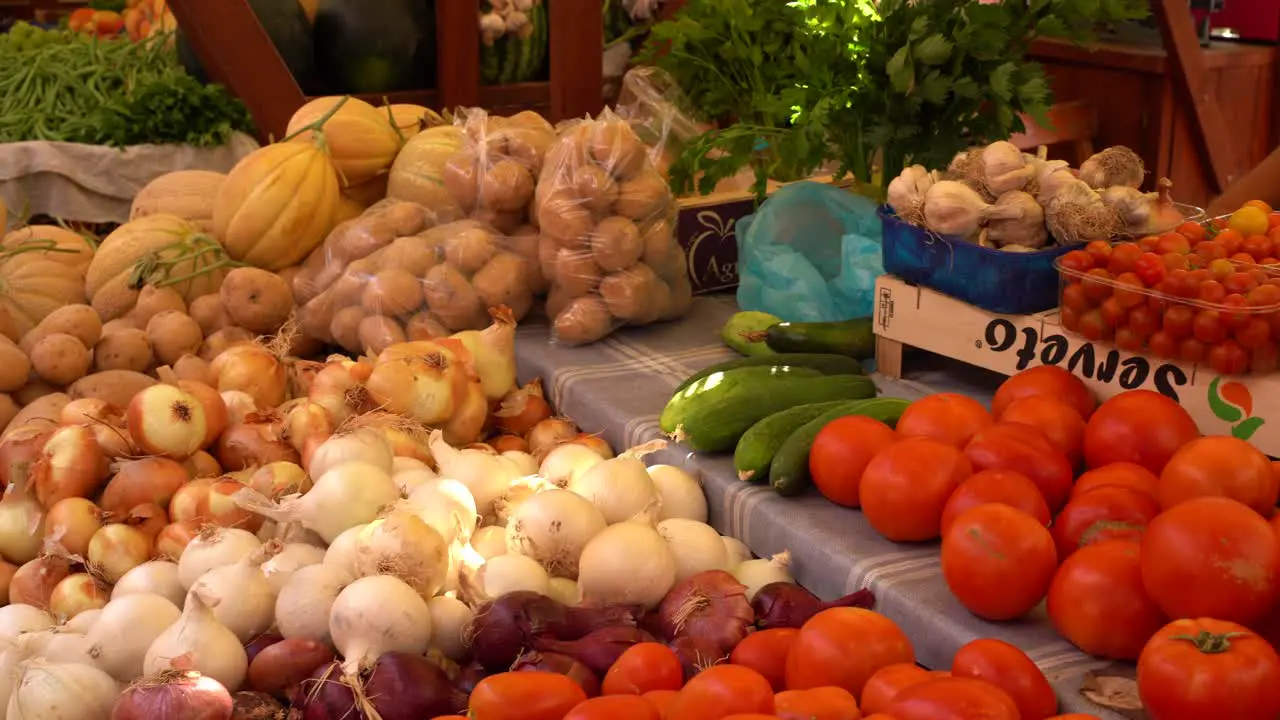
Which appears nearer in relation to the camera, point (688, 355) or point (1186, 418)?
point (1186, 418)

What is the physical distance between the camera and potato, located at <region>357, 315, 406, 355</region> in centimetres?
271

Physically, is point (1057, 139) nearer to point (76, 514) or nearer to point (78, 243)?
point (78, 243)

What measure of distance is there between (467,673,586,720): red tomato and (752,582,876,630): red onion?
15.3 inches

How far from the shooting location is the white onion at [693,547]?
75.9 inches

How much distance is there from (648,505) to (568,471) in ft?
0.74

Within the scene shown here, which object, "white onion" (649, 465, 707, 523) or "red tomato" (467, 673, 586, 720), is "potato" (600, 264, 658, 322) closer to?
"white onion" (649, 465, 707, 523)

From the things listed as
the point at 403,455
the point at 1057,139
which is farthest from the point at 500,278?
the point at 1057,139

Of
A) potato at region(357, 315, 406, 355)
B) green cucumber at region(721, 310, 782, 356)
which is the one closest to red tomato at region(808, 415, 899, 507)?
green cucumber at region(721, 310, 782, 356)

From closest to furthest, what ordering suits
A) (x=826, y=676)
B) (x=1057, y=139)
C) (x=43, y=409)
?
(x=826, y=676), (x=43, y=409), (x=1057, y=139)

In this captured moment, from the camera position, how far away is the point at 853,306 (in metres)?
2.69

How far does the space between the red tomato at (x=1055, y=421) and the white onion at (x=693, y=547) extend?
0.50 meters

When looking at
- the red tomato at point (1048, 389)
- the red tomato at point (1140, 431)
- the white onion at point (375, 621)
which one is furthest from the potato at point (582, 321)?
the red tomato at point (1140, 431)

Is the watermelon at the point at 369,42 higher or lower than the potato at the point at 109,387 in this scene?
higher

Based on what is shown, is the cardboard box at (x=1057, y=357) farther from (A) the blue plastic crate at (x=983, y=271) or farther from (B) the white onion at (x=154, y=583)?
(B) the white onion at (x=154, y=583)
